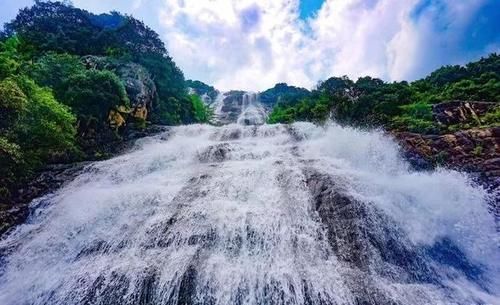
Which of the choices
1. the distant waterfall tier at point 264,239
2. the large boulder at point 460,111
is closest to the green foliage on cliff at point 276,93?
the large boulder at point 460,111

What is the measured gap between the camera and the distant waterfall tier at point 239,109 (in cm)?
4638

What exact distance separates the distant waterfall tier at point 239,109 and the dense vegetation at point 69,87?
786cm

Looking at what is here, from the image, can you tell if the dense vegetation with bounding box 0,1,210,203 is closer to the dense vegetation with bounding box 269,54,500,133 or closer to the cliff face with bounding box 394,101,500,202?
the dense vegetation with bounding box 269,54,500,133

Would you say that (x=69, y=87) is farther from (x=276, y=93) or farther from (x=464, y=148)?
(x=276, y=93)

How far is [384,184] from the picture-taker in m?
12.0

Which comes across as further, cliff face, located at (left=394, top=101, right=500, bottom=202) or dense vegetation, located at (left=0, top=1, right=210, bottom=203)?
dense vegetation, located at (left=0, top=1, right=210, bottom=203)

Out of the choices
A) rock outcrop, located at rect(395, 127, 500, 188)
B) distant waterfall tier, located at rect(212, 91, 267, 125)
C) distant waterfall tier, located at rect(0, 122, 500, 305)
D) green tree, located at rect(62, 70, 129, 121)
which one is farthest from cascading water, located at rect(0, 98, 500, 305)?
distant waterfall tier, located at rect(212, 91, 267, 125)

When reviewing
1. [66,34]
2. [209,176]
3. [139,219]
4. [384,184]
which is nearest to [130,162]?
[209,176]

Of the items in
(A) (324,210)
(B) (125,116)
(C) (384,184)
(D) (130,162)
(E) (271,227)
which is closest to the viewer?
(E) (271,227)

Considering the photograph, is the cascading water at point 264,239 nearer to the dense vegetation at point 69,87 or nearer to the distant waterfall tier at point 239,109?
the dense vegetation at point 69,87

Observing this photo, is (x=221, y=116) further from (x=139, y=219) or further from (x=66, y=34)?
(x=139, y=219)

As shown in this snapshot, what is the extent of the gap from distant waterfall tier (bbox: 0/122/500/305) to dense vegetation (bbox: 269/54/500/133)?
15.1 ft

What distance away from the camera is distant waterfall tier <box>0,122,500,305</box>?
8211 mm

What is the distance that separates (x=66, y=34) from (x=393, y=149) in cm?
2831
